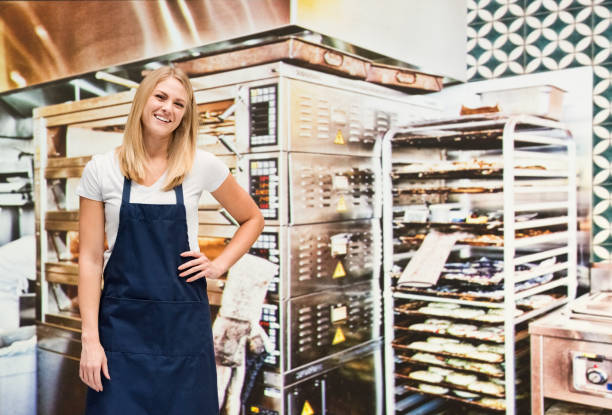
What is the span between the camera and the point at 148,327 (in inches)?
73.9

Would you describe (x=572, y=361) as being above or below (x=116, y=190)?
below

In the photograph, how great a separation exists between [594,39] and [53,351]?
11.2ft

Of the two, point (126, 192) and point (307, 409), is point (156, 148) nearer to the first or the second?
point (126, 192)

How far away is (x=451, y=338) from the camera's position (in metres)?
3.22

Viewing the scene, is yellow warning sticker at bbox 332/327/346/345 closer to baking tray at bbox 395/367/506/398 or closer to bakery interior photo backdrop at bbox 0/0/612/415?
bakery interior photo backdrop at bbox 0/0/612/415

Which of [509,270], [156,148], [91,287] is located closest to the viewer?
[91,287]

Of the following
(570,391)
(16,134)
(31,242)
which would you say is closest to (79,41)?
(16,134)

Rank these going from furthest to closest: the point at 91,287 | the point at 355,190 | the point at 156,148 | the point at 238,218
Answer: the point at 355,190 < the point at 238,218 < the point at 156,148 < the point at 91,287

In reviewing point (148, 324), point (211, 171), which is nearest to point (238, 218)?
point (211, 171)

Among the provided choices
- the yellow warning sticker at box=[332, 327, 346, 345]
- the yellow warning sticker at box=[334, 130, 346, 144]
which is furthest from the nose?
the yellow warning sticker at box=[332, 327, 346, 345]

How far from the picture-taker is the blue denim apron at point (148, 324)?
6.07 ft

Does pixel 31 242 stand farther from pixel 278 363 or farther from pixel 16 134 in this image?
pixel 278 363

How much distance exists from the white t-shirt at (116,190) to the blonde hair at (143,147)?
0.03m

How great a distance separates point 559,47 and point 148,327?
2727 mm
